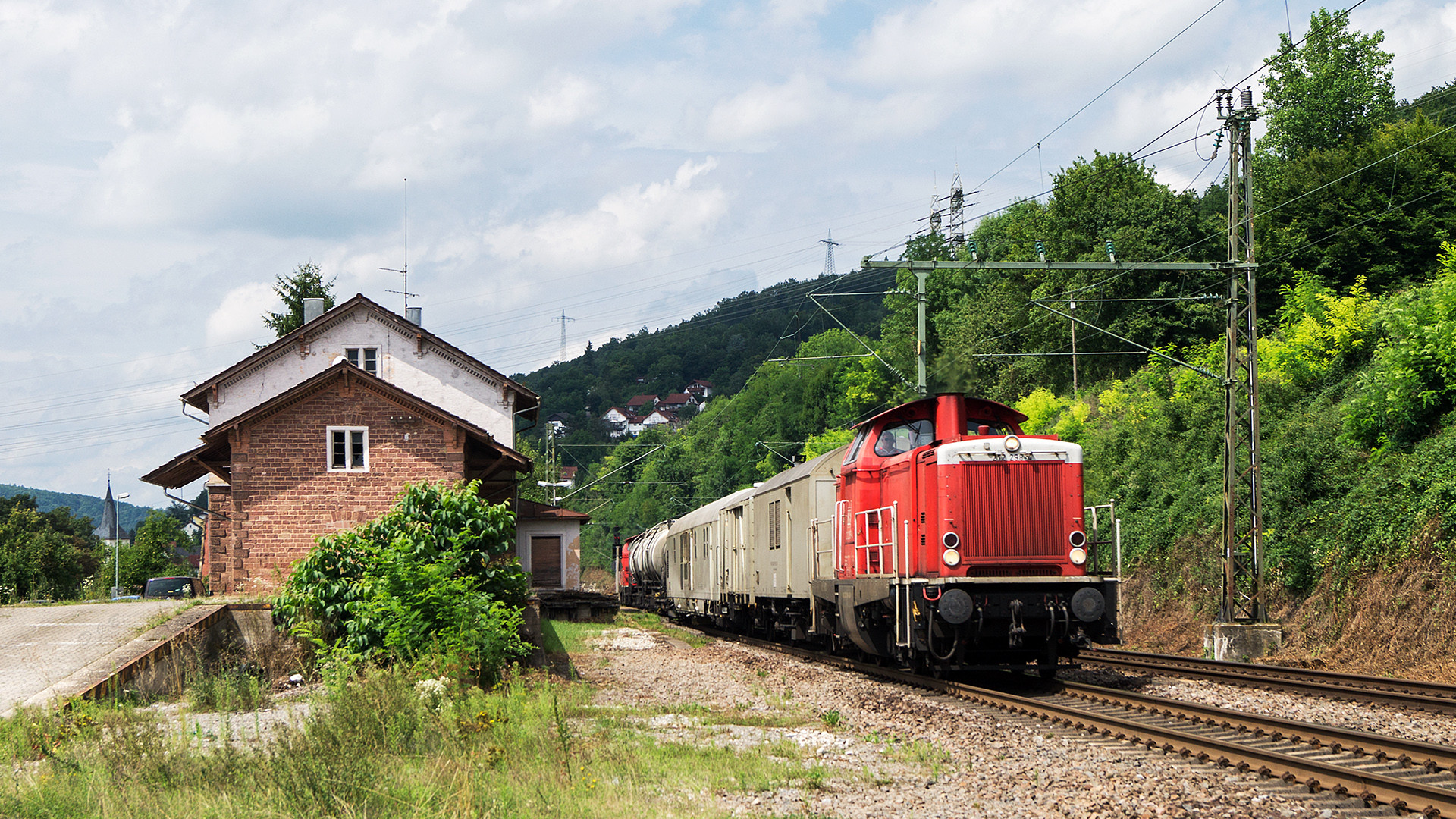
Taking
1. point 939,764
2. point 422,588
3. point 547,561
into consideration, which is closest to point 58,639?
point 422,588

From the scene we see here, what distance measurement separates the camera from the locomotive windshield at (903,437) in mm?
14125

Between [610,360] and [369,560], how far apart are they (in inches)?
6445

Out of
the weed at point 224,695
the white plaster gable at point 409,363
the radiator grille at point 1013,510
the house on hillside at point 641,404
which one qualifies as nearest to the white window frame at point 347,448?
the weed at point 224,695

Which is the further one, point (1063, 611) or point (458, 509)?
point (458, 509)

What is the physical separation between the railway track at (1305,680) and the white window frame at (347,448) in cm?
1511

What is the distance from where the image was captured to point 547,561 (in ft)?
145

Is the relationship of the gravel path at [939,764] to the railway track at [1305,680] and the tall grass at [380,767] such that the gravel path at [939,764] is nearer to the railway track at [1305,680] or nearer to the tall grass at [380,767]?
the tall grass at [380,767]

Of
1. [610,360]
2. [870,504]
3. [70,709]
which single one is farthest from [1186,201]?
[610,360]

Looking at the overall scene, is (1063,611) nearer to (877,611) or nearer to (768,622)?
(877,611)

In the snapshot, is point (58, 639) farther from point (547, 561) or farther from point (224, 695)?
point (547, 561)

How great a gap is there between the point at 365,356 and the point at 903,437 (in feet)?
85.2

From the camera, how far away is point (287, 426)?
74.5ft

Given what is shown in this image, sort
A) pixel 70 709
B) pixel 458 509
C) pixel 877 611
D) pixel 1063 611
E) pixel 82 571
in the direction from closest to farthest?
pixel 70 709, pixel 1063 611, pixel 877 611, pixel 458 509, pixel 82 571

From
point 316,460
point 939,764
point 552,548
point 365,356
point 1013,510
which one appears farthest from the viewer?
point 552,548
